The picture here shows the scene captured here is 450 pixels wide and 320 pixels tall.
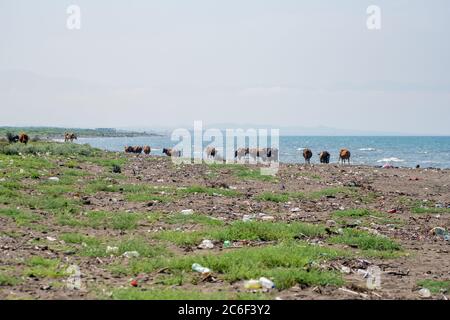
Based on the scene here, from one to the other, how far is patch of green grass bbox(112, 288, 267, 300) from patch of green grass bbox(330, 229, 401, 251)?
3624 millimetres

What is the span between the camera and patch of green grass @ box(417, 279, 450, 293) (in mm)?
6141

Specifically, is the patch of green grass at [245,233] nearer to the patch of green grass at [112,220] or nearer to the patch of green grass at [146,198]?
the patch of green grass at [112,220]

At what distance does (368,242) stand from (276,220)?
238 cm

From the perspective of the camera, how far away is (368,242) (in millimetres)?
8641

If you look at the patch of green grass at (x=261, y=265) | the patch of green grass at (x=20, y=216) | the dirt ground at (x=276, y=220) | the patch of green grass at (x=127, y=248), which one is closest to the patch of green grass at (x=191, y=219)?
the dirt ground at (x=276, y=220)

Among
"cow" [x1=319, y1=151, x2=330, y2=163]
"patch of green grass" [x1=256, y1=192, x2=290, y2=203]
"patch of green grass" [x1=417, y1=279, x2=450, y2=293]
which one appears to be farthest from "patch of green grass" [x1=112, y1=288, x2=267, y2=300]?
"cow" [x1=319, y1=151, x2=330, y2=163]

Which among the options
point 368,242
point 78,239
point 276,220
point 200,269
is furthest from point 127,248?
point 368,242

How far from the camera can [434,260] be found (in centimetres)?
788

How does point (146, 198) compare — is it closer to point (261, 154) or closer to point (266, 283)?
point (266, 283)

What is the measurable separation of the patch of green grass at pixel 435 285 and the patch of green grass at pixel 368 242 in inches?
75.3

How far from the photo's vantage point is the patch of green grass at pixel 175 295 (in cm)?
533
